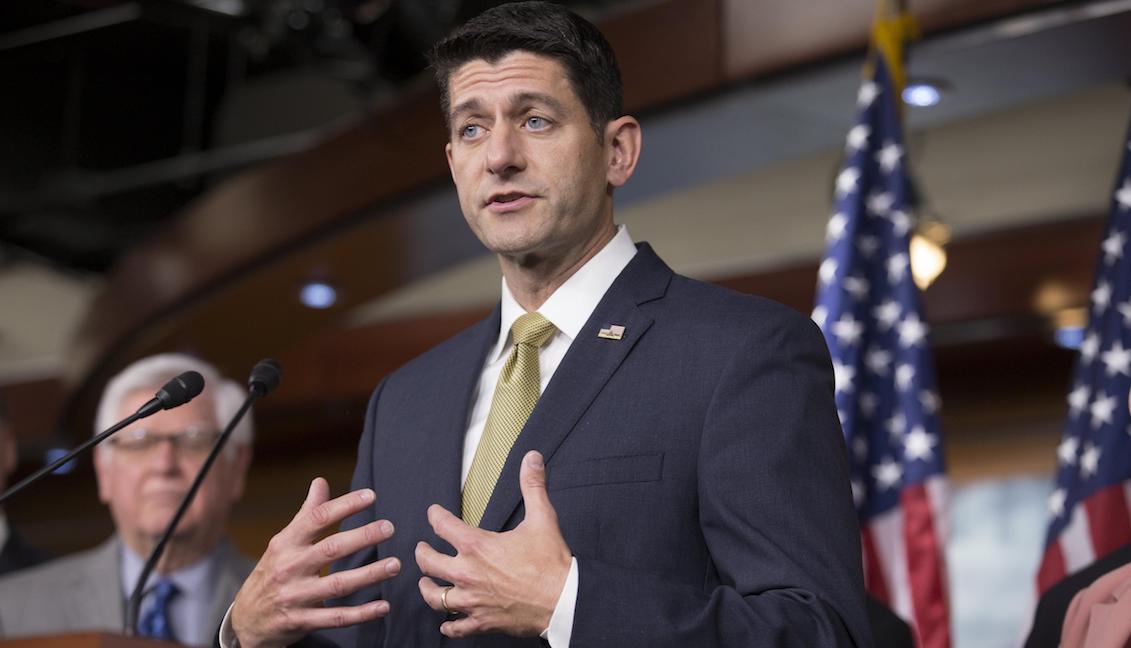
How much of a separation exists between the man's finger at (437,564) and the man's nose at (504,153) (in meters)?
0.58

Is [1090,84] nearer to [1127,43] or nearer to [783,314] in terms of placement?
[1127,43]

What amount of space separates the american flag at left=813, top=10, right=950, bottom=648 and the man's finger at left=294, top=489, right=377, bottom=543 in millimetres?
1947

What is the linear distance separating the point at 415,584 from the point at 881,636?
1669 millimetres

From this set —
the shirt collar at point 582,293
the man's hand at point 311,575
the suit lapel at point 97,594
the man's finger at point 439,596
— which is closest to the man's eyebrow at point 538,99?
the shirt collar at point 582,293

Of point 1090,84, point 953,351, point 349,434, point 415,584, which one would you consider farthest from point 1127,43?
point 349,434

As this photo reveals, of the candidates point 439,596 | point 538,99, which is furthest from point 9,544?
point 439,596

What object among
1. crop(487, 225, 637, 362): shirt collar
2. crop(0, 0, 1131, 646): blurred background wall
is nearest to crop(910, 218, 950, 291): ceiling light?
crop(0, 0, 1131, 646): blurred background wall

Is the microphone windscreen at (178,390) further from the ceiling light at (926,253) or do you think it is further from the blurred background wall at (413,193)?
the ceiling light at (926,253)

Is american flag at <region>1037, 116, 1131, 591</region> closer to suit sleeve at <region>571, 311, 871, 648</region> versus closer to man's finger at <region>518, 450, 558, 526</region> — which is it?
suit sleeve at <region>571, 311, 871, 648</region>

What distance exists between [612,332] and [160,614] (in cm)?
206

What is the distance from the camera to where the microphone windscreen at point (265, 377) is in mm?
2562

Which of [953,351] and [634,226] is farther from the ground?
[634,226]

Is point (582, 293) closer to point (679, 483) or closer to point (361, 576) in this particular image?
point (679, 483)

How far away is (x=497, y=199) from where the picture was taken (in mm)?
2109
